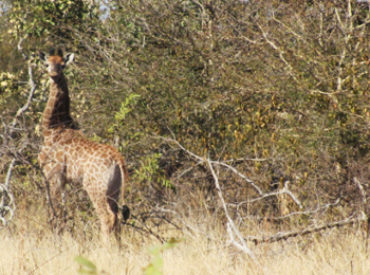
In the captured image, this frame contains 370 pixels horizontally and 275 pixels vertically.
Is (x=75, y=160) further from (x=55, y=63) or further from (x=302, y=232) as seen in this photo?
(x=302, y=232)

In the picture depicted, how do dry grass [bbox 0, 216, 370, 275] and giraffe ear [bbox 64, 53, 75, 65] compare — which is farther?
giraffe ear [bbox 64, 53, 75, 65]

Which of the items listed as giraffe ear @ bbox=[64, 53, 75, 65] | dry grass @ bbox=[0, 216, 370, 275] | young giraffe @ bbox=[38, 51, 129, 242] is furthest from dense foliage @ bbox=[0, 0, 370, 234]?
dry grass @ bbox=[0, 216, 370, 275]

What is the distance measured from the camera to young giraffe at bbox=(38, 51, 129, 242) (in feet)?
21.4

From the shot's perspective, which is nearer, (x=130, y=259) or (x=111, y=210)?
(x=130, y=259)

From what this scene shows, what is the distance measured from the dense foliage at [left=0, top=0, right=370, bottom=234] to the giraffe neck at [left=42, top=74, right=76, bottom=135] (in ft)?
0.98

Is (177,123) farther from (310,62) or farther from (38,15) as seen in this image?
(38,15)

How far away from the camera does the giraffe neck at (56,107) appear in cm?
718

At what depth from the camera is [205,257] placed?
4797mm

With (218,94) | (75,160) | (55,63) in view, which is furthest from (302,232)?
(55,63)

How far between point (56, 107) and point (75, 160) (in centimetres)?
82

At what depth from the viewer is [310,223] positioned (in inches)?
241

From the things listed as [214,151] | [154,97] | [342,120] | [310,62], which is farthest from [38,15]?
[342,120]

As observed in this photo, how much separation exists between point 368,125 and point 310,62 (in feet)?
3.32

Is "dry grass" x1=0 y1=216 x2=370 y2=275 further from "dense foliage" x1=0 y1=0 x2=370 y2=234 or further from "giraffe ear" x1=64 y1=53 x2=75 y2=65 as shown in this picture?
"giraffe ear" x1=64 y1=53 x2=75 y2=65
